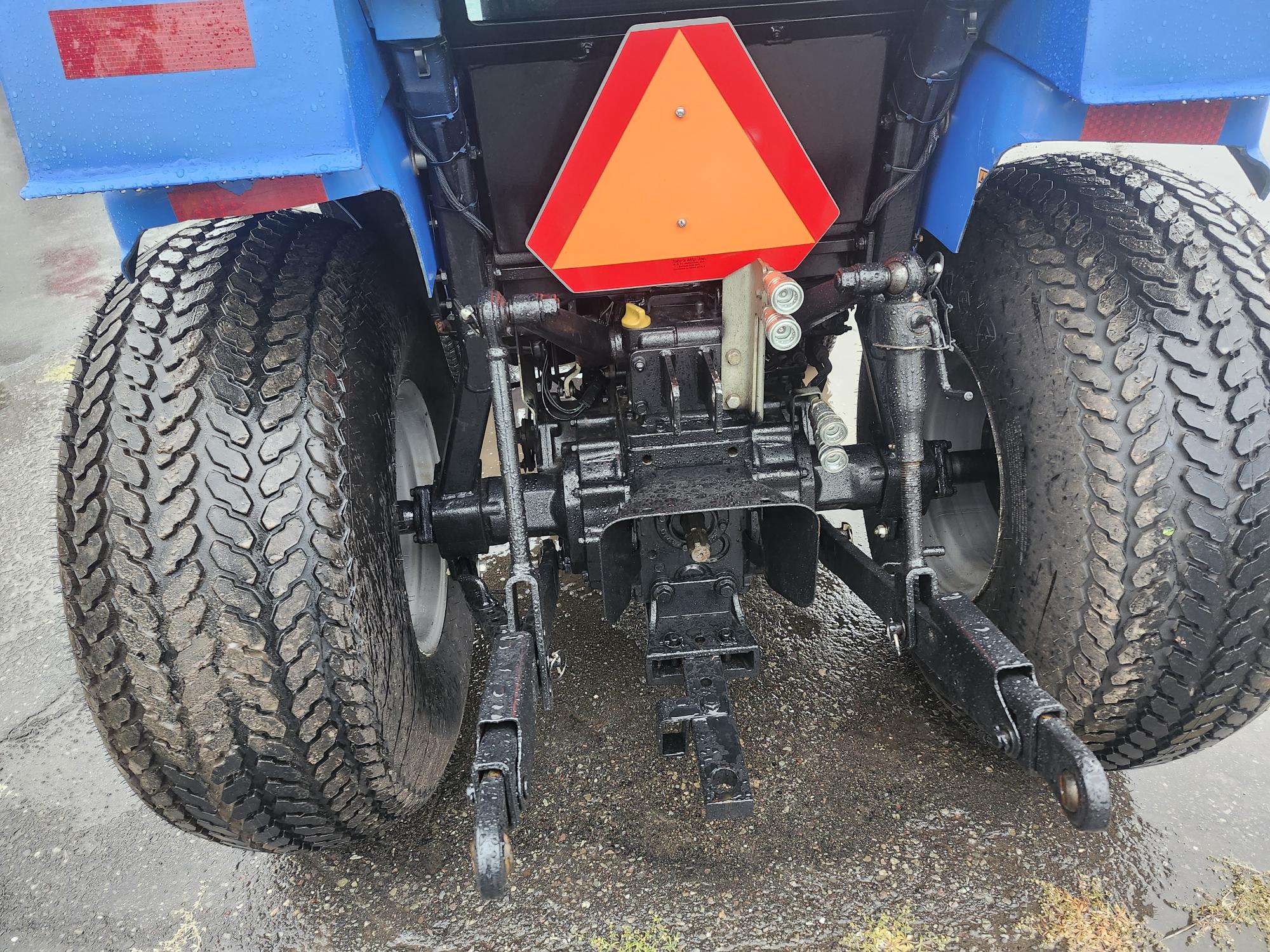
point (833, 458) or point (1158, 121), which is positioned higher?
point (1158, 121)

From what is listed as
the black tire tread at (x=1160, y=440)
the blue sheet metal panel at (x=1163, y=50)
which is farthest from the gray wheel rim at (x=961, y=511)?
the blue sheet metal panel at (x=1163, y=50)

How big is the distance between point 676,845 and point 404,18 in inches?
78.6

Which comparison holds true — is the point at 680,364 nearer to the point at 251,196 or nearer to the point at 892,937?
the point at 251,196

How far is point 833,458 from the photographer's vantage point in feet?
6.12

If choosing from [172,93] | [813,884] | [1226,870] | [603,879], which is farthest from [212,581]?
[1226,870]

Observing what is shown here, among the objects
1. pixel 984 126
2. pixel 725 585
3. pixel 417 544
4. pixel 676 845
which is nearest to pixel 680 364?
pixel 725 585

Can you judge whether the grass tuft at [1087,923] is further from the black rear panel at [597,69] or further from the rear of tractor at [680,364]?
the black rear panel at [597,69]

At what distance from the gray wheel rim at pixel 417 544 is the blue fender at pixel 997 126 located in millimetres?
1471

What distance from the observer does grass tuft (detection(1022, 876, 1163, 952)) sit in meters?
1.92

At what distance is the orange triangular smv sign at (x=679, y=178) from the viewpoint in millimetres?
1491

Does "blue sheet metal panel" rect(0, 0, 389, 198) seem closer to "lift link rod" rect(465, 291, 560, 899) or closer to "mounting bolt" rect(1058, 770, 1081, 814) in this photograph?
"lift link rod" rect(465, 291, 560, 899)

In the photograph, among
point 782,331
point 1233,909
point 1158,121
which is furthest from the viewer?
point 1233,909

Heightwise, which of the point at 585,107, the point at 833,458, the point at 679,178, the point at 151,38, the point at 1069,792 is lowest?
the point at 1069,792

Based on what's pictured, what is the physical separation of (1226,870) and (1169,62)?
1.97 meters
